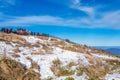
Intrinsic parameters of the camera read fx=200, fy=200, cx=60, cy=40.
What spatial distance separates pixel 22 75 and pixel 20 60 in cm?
564

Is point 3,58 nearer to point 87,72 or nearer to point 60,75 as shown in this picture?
point 60,75

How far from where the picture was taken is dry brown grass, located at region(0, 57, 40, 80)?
89.1ft

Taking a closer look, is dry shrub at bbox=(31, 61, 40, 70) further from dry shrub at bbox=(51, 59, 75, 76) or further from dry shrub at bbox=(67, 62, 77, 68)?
dry shrub at bbox=(67, 62, 77, 68)

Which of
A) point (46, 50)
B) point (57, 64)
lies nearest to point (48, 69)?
point (57, 64)

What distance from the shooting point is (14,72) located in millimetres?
28547

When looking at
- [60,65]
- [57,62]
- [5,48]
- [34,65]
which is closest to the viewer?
[34,65]

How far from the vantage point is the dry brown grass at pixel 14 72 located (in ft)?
89.1

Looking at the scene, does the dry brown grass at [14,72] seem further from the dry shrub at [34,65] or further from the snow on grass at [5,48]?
the snow on grass at [5,48]

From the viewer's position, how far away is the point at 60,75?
106 feet

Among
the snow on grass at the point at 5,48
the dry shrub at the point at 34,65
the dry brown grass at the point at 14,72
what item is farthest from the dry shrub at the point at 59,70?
the snow on grass at the point at 5,48

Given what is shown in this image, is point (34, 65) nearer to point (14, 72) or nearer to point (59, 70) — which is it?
point (59, 70)

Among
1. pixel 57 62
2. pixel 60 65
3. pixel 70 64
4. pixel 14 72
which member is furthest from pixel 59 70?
pixel 14 72

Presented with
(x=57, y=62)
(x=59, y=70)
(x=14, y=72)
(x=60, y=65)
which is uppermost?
(x=57, y=62)

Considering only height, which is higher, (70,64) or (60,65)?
(70,64)
